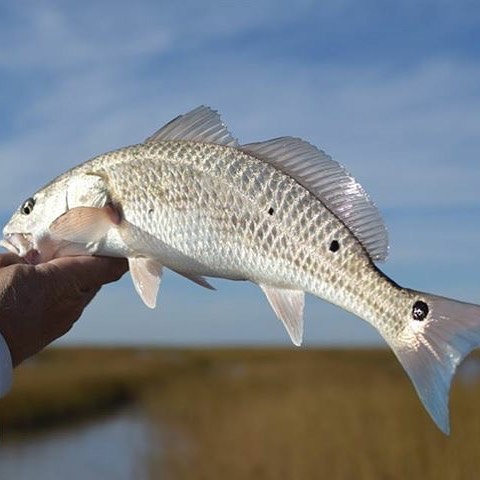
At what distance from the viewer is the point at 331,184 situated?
199 centimetres

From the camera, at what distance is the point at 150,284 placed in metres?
2.16

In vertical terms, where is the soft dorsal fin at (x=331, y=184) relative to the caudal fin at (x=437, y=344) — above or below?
above

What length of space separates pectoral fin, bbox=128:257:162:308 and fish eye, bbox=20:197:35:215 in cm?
37

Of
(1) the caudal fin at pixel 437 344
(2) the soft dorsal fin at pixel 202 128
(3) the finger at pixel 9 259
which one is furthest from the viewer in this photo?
(3) the finger at pixel 9 259

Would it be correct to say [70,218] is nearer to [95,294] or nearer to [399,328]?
[95,294]

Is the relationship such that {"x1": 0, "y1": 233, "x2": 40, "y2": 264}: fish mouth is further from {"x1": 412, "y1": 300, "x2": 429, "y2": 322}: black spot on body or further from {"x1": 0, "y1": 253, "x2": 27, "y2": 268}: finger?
{"x1": 412, "y1": 300, "x2": 429, "y2": 322}: black spot on body

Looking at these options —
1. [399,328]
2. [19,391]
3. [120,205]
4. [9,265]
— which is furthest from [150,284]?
[19,391]

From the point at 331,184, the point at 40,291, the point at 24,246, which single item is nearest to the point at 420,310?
the point at 331,184

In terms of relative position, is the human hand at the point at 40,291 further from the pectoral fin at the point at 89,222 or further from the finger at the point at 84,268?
the pectoral fin at the point at 89,222

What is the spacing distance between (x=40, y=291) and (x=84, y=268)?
13 cm

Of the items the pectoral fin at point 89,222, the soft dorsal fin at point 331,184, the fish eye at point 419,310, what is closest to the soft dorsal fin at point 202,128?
the soft dorsal fin at point 331,184

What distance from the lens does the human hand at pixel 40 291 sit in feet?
7.32

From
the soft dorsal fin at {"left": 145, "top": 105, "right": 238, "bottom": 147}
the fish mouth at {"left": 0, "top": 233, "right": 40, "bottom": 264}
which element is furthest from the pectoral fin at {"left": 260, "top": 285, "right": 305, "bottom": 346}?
the fish mouth at {"left": 0, "top": 233, "right": 40, "bottom": 264}

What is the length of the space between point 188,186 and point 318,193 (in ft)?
1.03
